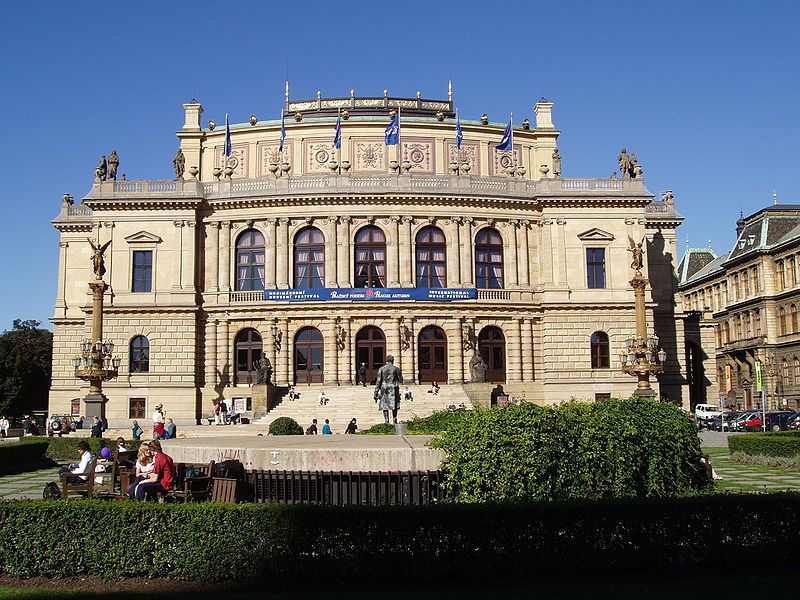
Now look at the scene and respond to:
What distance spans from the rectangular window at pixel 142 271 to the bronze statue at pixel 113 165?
19.6ft

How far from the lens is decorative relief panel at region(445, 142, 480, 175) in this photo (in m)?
60.5

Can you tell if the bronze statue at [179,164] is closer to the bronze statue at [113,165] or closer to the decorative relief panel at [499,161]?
the bronze statue at [113,165]

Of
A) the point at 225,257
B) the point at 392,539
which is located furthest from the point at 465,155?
the point at 392,539

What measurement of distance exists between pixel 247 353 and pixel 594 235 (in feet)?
82.8

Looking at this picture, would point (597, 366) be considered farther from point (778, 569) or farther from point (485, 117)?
point (778, 569)

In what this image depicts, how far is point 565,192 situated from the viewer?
2213 inches

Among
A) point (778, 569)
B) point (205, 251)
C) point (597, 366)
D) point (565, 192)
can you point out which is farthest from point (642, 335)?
point (778, 569)

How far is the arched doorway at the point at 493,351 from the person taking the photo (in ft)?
181

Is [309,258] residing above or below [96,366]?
above

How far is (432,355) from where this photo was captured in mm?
54344

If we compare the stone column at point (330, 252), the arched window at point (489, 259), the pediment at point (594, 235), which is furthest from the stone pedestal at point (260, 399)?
the pediment at point (594, 235)

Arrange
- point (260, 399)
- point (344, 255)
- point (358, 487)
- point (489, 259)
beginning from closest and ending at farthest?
point (358, 487) < point (260, 399) < point (344, 255) < point (489, 259)

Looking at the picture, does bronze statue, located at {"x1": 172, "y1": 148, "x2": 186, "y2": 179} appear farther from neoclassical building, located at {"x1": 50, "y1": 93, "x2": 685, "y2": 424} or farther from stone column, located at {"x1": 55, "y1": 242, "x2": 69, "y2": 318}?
stone column, located at {"x1": 55, "y1": 242, "x2": 69, "y2": 318}

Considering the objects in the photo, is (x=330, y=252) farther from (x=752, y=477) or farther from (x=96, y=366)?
(x=752, y=477)
